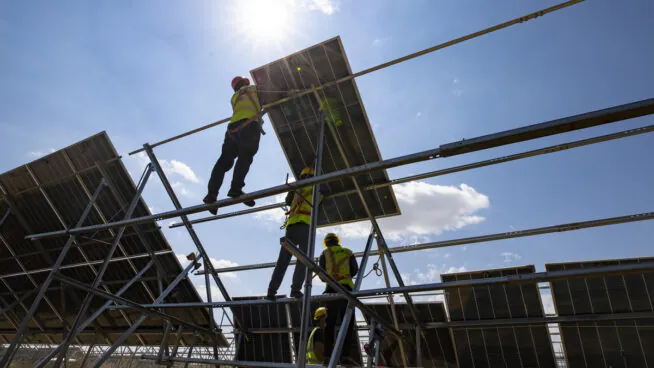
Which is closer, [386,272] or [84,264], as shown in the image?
[386,272]

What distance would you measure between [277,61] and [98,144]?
16.0ft

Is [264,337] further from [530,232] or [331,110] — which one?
[530,232]

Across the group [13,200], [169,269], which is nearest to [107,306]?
[169,269]

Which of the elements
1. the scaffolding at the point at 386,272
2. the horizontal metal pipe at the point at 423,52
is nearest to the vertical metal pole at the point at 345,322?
the scaffolding at the point at 386,272

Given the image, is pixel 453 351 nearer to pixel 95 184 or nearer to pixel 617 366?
pixel 617 366

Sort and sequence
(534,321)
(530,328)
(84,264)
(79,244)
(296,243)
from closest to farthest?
(296,243) → (534,321) → (530,328) → (79,244) → (84,264)

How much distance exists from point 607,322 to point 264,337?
6.75 m

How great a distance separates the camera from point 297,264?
6.55 m

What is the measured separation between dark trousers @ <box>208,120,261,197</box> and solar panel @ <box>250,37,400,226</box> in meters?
1.19

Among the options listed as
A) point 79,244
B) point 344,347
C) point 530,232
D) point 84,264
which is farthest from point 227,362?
point 530,232

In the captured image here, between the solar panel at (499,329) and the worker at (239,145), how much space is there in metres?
4.00

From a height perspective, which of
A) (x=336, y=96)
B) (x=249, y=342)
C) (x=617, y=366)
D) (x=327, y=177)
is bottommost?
(x=617, y=366)

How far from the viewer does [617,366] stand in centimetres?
675

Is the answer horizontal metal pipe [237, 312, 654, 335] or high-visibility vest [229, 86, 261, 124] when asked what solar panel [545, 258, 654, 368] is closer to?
horizontal metal pipe [237, 312, 654, 335]
